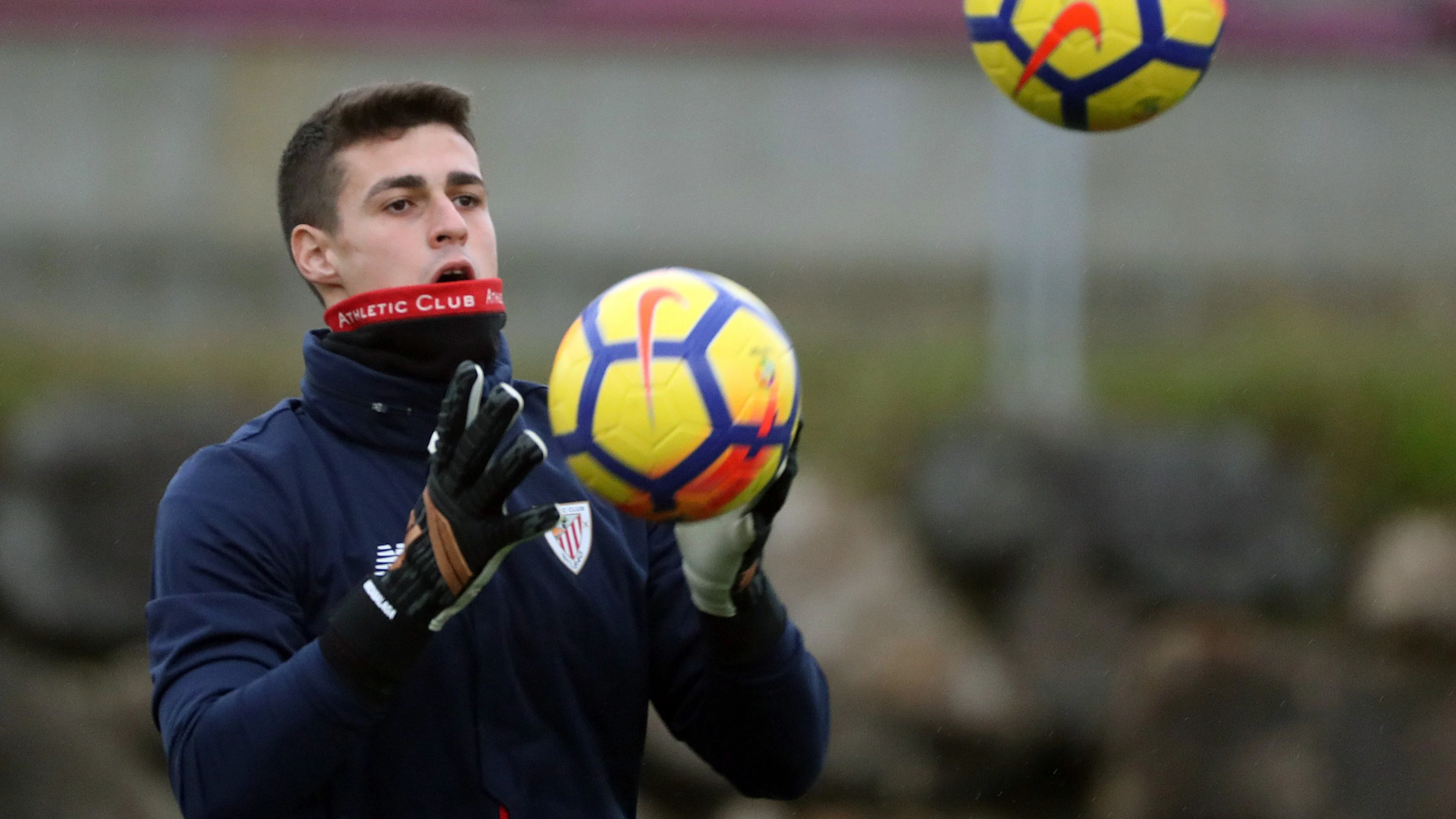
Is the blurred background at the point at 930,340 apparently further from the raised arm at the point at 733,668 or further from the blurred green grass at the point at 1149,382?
the raised arm at the point at 733,668

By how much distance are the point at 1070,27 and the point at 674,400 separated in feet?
5.47

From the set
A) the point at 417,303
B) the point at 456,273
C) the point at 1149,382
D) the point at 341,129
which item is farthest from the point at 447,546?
the point at 1149,382

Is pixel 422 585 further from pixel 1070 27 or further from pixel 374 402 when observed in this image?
pixel 1070 27

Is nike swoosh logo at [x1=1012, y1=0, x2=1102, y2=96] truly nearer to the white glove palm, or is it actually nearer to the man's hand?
the man's hand

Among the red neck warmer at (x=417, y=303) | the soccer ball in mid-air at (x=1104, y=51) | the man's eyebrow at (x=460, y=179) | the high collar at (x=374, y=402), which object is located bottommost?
the high collar at (x=374, y=402)

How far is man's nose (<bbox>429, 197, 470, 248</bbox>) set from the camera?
11.7 ft

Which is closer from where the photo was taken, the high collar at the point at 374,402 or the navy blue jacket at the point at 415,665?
the navy blue jacket at the point at 415,665

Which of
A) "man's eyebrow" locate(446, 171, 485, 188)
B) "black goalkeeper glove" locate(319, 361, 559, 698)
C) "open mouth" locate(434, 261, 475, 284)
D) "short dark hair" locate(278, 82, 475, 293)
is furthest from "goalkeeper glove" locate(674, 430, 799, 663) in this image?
"short dark hair" locate(278, 82, 475, 293)

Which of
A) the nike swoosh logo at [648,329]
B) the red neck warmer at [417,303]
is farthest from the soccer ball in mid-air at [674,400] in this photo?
the red neck warmer at [417,303]

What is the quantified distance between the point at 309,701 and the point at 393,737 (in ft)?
→ 1.17

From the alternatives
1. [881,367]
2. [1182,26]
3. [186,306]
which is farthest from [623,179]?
[1182,26]

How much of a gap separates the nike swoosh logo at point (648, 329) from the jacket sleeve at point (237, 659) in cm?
71

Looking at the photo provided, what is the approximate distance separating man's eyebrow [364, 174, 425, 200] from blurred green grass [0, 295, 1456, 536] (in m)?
5.92

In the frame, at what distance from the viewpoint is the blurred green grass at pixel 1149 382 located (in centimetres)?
948
